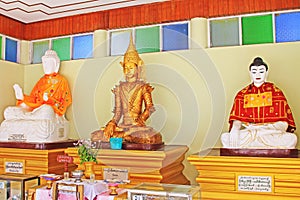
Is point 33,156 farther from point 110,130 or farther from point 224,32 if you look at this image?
point 224,32

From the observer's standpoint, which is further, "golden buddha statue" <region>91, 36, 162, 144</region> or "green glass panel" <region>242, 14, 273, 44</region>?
"green glass panel" <region>242, 14, 273, 44</region>

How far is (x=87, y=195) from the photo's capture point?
8.35ft

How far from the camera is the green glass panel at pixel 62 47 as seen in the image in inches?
163

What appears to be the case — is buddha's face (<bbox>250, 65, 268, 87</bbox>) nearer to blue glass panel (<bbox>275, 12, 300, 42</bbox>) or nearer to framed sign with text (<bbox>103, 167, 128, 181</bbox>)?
blue glass panel (<bbox>275, 12, 300, 42</bbox>)

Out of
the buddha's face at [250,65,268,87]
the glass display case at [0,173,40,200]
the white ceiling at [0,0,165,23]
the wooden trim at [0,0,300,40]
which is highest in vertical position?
the white ceiling at [0,0,165,23]

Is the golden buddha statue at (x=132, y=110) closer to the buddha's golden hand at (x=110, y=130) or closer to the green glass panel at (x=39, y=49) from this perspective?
the buddha's golden hand at (x=110, y=130)

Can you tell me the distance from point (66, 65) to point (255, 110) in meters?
2.34

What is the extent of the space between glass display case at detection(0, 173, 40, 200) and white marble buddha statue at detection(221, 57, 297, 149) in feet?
5.09

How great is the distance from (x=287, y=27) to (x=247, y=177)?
1.59 metres

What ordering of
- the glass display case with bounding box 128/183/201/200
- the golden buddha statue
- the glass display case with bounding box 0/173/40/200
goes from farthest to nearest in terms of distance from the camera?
the golden buddha statue < the glass display case with bounding box 0/173/40/200 < the glass display case with bounding box 128/183/201/200

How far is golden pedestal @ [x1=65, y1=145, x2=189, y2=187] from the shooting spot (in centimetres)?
278

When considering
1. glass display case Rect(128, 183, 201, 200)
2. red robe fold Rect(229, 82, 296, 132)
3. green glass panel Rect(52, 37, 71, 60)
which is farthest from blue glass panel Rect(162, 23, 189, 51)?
glass display case Rect(128, 183, 201, 200)

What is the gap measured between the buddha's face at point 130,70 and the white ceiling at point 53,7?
0.81 m

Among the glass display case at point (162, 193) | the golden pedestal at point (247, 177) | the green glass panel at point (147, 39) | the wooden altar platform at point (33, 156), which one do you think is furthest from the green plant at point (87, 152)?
the green glass panel at point (147, 39)
